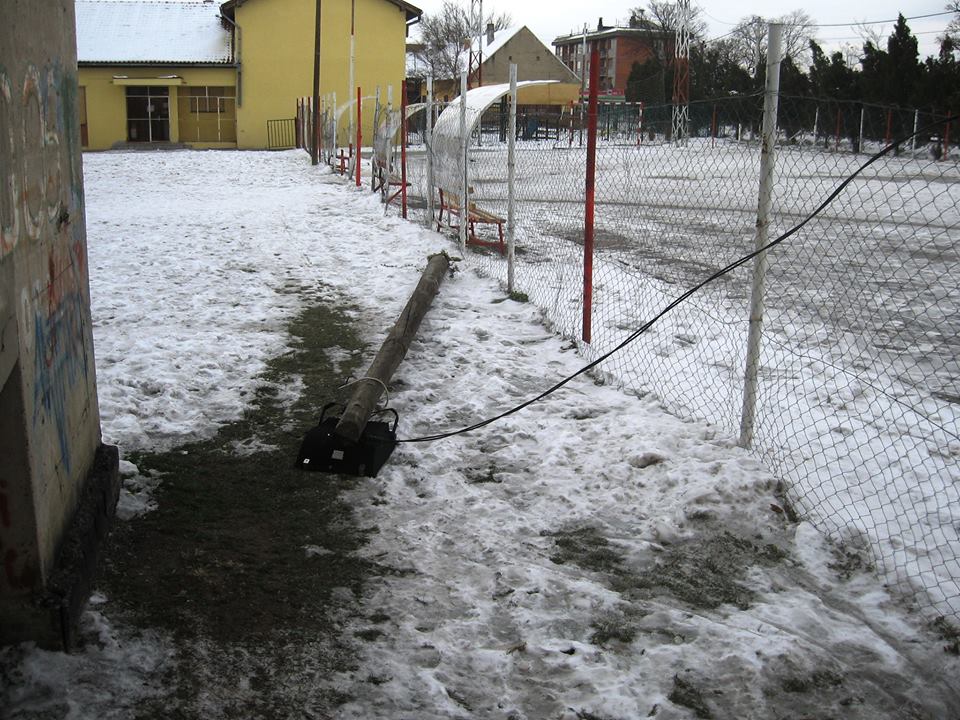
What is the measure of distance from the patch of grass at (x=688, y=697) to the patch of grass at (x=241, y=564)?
1142 mm

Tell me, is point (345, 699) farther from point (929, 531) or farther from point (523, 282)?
point (523, 282)

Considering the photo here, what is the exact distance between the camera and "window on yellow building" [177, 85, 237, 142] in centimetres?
4456

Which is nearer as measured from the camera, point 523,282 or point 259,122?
point 523,282

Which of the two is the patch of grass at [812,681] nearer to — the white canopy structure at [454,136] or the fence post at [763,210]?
the fence post at [763,210]

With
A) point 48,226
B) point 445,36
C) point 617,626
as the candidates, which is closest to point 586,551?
point 617,626

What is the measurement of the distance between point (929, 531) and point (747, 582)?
37.6 inches

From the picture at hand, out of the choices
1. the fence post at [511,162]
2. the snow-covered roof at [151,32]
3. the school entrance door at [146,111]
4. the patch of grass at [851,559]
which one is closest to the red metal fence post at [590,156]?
the fence post at [511,162]

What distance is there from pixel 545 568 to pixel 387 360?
261cm

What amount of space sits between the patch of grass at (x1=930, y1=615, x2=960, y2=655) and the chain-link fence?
0.07 meters

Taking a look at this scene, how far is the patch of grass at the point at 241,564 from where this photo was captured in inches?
129

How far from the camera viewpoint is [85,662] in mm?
3154

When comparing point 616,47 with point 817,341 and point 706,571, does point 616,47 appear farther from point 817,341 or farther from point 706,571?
point 706,571

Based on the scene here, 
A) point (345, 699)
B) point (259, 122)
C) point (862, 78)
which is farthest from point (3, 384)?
point (259, 122)

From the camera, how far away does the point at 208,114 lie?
44.8 metres
